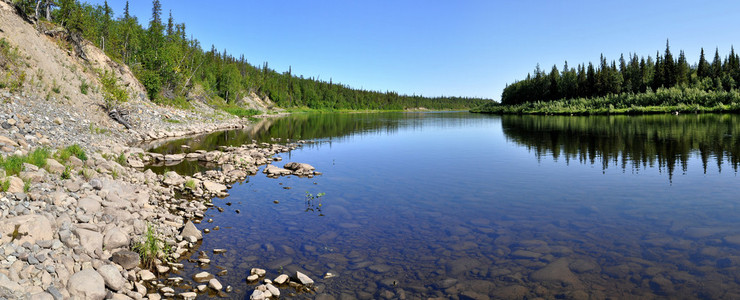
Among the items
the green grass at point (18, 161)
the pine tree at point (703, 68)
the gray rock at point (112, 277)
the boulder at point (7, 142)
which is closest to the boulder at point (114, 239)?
the gray rock at point (112, 277)

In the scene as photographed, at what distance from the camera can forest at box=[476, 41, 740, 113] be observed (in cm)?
9350

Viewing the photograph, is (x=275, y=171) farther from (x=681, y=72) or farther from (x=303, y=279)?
(x=681, y=72)

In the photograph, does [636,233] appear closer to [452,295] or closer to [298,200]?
[452,295]

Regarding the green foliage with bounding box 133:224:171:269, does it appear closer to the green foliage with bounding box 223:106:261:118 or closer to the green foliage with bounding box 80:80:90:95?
the green foliage with bounding box 80:80:90:95

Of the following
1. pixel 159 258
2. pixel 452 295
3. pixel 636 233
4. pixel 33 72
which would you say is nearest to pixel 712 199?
pixel 636 233

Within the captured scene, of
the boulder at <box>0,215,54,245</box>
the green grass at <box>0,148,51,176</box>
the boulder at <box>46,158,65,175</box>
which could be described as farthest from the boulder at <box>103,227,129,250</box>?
the boulder at <box>46,158,65,175</box>

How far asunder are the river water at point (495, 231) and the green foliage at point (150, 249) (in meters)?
0.95

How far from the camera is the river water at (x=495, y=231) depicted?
9.11 m

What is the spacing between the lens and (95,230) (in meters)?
10.2

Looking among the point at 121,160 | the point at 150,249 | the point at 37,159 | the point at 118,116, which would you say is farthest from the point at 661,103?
the point at 37,159

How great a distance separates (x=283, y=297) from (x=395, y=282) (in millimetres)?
2558

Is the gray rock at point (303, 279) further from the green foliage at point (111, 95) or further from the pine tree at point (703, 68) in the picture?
the pine tree at point (703, 68)

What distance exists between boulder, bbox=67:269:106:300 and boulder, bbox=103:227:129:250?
5.82ft

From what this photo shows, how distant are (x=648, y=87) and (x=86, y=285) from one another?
134612 millimetres
